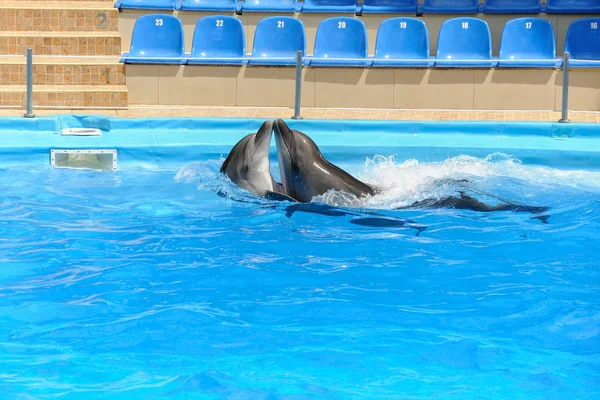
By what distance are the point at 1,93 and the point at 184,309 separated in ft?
→ 25.8

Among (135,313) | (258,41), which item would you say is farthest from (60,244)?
(258,41)

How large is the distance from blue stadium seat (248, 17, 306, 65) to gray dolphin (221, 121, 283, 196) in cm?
503

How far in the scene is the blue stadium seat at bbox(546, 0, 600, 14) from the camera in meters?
12.5

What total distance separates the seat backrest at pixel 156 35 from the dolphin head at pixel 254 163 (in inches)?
213

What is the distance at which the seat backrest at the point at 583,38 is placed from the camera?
12086mm

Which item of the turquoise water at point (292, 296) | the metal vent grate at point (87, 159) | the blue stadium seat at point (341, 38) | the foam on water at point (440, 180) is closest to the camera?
the turquoise water at point (292, 296)

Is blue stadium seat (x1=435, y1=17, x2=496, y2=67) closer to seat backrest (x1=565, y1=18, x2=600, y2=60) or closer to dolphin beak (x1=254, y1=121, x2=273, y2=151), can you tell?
seat backrest (x1=565, y1=18, x2=600, y2=60)

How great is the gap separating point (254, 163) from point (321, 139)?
288 cm

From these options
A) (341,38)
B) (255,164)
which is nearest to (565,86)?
(341,38)

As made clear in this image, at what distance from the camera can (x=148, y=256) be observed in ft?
19.2

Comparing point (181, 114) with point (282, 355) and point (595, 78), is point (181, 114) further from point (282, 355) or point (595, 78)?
point (282, 355)

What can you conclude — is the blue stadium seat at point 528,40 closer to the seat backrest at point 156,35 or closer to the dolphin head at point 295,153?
the seat backrest at point 156,35

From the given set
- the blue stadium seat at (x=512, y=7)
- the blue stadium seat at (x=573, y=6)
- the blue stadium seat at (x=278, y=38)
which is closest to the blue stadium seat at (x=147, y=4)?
the blue stadium seat at (x=278, y=38)

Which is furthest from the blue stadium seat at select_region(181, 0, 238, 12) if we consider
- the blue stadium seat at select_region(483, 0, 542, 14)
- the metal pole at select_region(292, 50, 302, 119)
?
the blue stadium seat at select_region(483, 0, 542, 14)
